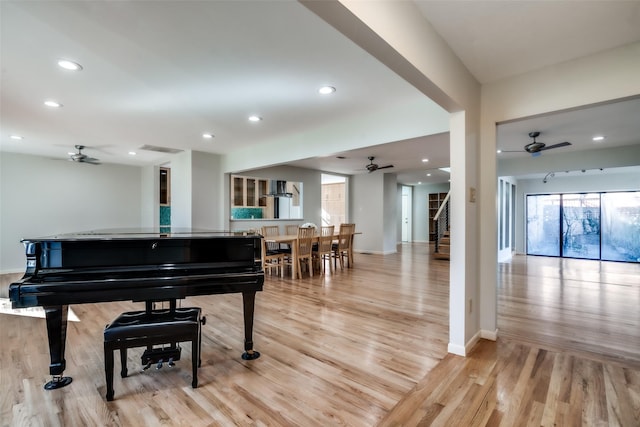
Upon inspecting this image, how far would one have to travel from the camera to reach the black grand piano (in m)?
1.99

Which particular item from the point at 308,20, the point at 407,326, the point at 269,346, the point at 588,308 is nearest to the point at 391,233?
the point at 588,308

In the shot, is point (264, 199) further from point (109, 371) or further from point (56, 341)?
point (109, 371)

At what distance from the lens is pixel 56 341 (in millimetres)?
2039

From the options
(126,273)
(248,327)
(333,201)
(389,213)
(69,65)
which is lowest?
(248,327)

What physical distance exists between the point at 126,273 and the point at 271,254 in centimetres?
359

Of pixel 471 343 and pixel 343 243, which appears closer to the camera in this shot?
pixel 471 343

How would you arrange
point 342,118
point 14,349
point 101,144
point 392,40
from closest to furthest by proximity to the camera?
point 392,40 → point 14,349 → point 342,118 → point 101,144

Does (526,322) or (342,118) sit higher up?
(342,118)

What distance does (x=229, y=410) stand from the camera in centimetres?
183

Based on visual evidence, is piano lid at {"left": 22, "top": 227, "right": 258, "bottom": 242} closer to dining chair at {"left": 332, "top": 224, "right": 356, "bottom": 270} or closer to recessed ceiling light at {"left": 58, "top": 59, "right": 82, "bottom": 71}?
recessed ceiling light at {"left": 58, "top": 59, "right": 82, "bottom": 71}

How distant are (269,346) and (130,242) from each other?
1496mm

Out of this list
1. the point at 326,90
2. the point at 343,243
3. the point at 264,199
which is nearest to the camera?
the point at 326,90

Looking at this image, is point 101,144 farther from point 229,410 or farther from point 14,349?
point 229,410

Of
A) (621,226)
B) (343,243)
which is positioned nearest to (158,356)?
(343,243)
